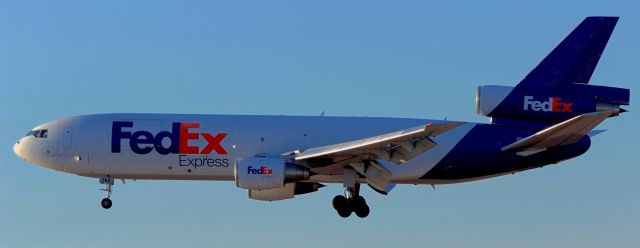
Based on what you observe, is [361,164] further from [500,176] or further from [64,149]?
[64,149]

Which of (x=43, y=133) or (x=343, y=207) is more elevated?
(x=43, y=133)

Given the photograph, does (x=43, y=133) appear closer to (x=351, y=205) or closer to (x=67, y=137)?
(x=67, y=137)

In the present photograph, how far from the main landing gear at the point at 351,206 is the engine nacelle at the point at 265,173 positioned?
306 cm

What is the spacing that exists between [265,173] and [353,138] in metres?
5.47

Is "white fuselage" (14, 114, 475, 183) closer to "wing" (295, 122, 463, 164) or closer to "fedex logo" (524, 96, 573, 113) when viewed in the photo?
"wing" (295, 122, 463, 164)

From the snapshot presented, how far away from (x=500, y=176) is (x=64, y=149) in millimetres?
18766

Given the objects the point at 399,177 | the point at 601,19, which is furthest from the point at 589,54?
the point at 399,177

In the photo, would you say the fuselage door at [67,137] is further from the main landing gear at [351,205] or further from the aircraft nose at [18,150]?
the main landing gear at [351,205]

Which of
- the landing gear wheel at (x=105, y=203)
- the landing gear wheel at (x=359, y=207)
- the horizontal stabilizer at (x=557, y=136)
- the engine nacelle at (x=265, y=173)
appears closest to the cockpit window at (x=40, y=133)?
the landing gear wheel at (x=105, y=203)

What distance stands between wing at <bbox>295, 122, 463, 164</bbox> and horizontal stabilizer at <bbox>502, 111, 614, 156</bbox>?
5984 mm

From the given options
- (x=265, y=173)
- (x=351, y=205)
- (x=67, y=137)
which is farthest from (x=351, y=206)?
(x=67, y=137)

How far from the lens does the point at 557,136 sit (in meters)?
55.7

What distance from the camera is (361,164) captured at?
185ft

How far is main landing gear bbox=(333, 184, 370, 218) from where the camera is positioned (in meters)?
57.7
